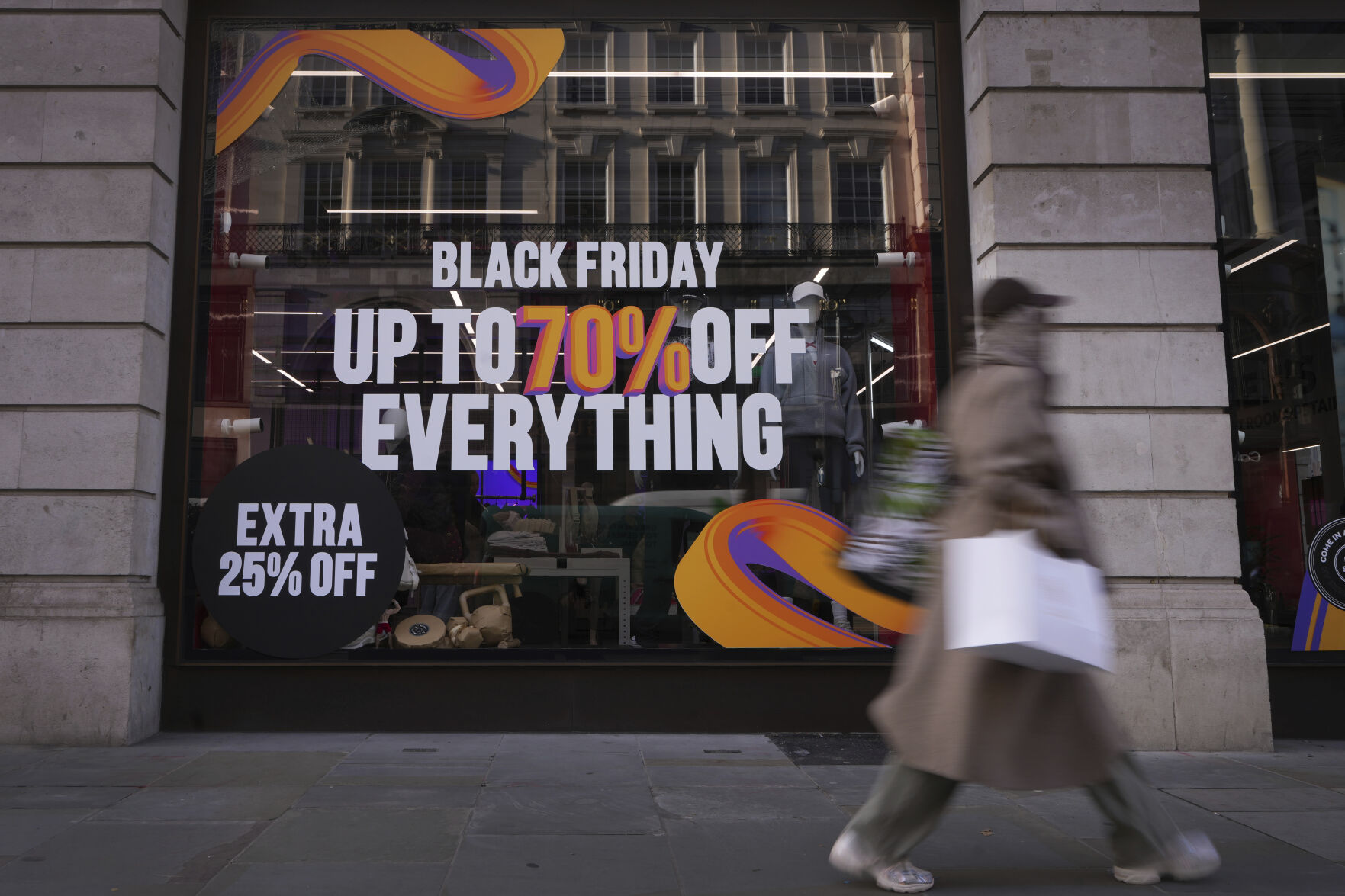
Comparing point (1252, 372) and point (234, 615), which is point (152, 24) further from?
point (1252, 372)

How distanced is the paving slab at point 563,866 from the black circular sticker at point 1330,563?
546cm

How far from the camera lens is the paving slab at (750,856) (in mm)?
3895

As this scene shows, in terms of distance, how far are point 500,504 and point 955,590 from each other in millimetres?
4577

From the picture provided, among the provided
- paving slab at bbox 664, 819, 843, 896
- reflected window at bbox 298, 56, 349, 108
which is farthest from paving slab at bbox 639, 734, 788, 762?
reflected window at bbox 298, 56, 349, 108

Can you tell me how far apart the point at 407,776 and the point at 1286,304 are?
6965mm

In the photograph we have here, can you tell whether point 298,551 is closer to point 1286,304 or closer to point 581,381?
point 581,381

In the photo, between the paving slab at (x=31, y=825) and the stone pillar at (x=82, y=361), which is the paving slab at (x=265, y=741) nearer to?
the stone pillar at (x=82, y=361)

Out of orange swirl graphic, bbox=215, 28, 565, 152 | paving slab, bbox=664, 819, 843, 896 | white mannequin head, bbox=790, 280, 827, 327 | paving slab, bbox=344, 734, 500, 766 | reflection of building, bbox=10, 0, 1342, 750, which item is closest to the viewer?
paving slab, bbox=664, 819, 843, 896

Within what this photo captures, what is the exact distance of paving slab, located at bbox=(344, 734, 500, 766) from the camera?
20.3 feet

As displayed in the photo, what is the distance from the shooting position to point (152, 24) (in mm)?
7320

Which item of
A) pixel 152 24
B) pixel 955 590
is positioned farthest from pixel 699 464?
pixel 152 24

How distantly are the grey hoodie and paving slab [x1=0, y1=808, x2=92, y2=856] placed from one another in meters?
4.93

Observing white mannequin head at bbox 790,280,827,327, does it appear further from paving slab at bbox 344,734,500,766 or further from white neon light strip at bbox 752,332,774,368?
paving slab at bbox 344,734,500,766

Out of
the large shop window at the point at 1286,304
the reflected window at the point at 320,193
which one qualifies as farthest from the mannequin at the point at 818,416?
the reflected window at the point at 320,193
